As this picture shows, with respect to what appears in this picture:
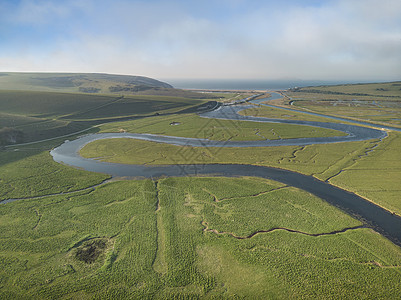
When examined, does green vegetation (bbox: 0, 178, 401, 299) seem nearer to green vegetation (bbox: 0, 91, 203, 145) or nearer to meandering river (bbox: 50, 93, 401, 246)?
meandering river (bbox: 50, 93, 401, 246)

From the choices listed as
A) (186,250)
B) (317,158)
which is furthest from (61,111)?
(317,158)

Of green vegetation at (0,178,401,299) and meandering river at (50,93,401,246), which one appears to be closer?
green vegetation at (0,178,401,299)

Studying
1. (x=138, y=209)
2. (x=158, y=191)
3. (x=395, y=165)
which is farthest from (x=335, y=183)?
(x=138, y=209)

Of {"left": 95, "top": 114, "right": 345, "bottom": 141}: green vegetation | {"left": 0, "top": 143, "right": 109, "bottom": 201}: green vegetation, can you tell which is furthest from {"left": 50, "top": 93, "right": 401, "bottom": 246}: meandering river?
{"left": 95, "top": 114, "right": 345, "bottom": 141}: green vegetation

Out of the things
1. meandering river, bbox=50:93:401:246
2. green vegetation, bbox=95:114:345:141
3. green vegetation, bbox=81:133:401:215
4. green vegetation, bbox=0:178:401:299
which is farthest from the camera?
green vegetation, bbox=95:114:345:141

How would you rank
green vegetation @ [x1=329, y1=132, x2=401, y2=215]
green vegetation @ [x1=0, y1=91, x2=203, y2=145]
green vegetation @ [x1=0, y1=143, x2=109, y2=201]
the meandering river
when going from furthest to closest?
green vegetation @ [x1=0, y1=91, x2=203, y2=145], green vegetation @ [x1=0, y1=143, x2=109, y2=201], green vegetation @ [x1=329, y1=132, x2=401, y2=215], the meandering river

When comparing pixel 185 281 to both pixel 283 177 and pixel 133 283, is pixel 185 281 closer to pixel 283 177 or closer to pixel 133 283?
pixel 133 283
